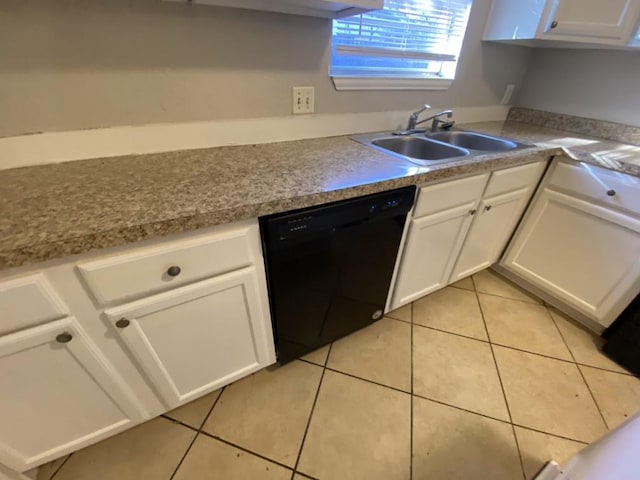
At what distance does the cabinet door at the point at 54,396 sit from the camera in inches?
27.8

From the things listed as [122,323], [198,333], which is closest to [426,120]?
[198,333]

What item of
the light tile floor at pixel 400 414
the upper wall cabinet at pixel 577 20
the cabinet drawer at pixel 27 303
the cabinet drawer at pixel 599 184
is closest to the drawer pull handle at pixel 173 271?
the cabinet drawer at pixel 27 303

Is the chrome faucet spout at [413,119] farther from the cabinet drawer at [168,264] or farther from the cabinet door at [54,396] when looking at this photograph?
the cabinet door at [54,396]

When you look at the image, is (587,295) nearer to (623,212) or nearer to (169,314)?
(623,212)

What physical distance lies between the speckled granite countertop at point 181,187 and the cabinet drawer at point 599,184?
48mm

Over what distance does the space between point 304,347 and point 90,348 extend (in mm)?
803

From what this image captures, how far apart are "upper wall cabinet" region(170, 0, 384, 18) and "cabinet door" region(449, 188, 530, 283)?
1028 mm

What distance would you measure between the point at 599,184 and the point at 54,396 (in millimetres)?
2341

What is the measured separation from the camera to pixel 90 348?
78 cm

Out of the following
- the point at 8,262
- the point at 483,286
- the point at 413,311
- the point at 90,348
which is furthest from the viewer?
the point at 483,286

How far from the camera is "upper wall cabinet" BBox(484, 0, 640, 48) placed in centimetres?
133

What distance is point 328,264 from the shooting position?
105 centimetres

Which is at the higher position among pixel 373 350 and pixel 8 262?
pixel 8 262

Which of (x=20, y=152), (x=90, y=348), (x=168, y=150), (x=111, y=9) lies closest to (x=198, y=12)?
(x=111, y=9)
